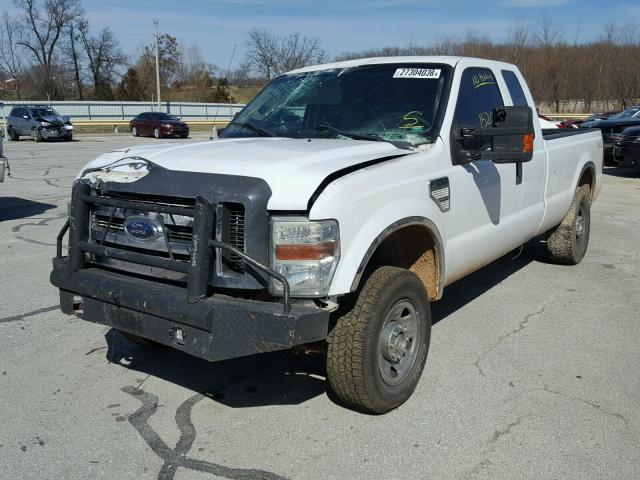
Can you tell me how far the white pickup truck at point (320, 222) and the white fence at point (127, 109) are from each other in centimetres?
3812

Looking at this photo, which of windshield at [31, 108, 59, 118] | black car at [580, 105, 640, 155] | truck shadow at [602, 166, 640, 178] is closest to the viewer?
truck shadow at [602, 166, 640, 178]

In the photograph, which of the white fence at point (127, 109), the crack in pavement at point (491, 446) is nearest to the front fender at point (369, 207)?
the crack in pavement at point (491, 446)

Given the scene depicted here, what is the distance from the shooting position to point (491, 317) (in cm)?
535

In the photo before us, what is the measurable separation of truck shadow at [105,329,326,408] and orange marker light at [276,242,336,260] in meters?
1.15

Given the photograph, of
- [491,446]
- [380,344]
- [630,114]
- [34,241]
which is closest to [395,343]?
[380,344]

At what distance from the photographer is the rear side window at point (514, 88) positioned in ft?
17.7

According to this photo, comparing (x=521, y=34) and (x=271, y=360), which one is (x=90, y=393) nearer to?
(x=271, y=360)

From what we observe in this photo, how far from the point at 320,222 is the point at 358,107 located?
1.64m

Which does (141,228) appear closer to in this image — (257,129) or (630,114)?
(257,129)

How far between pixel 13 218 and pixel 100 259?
22.3ft

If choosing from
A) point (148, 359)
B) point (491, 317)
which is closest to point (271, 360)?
point (148, 359)

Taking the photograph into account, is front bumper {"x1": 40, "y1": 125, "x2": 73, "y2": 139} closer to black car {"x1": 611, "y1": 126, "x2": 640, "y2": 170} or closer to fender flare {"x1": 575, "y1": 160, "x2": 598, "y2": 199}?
black car {"x1": 611, "y1": 126, "x2": 640, "y2": 170}

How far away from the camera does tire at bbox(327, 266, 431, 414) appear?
11.0ft

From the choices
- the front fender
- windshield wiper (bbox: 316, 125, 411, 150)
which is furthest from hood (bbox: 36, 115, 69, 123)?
the front fender
